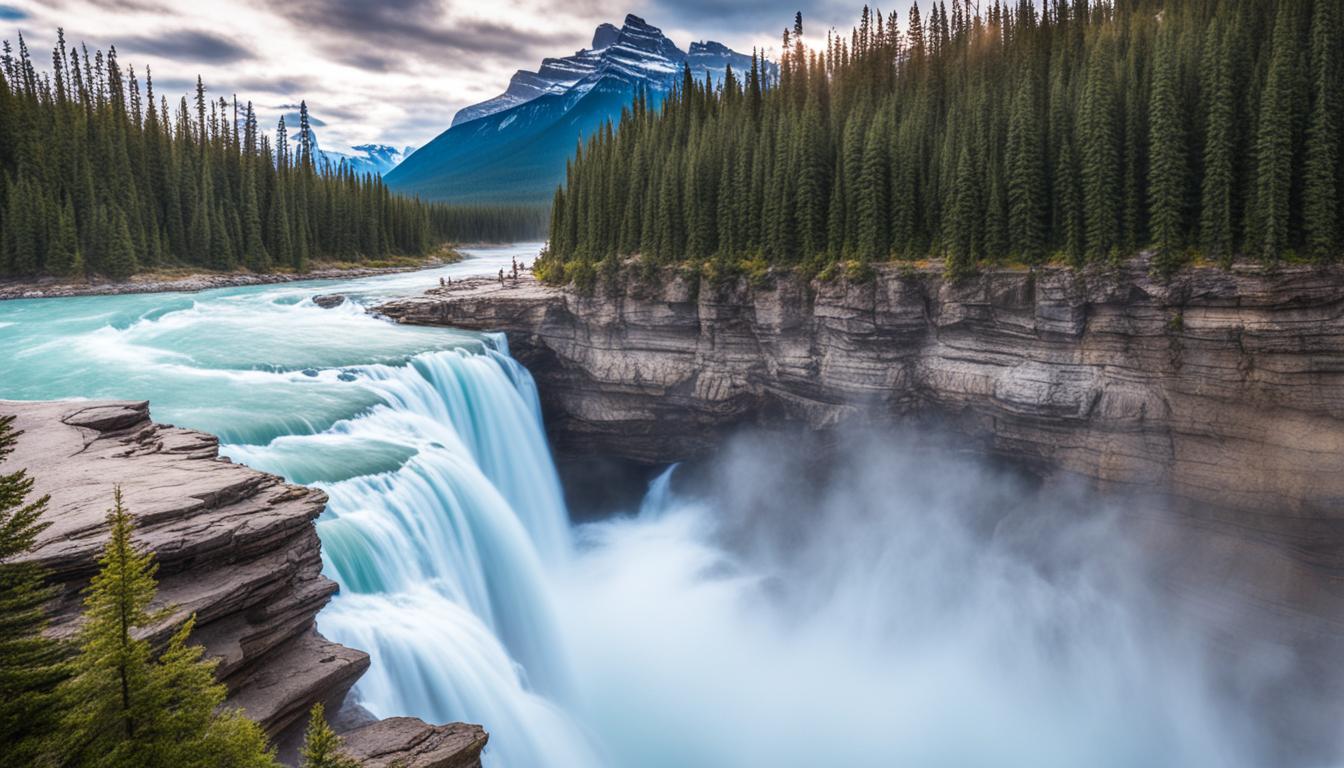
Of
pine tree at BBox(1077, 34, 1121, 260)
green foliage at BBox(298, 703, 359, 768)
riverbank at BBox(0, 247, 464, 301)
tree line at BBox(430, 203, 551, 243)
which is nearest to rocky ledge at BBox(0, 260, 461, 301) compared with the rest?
riverbank at BBox(0, 247, 464, 301)

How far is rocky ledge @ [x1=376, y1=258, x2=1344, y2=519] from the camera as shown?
88.4 ft

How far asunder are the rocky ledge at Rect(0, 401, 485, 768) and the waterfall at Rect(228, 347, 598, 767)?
4.03 meters

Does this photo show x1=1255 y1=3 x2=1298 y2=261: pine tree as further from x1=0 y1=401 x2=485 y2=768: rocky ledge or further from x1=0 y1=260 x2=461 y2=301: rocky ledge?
x1=0 y1=260 x2=461 y2=301: rocky ledge

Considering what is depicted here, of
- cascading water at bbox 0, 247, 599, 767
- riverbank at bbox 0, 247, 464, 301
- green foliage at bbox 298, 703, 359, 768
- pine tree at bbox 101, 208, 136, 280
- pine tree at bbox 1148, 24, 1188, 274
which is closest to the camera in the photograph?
green foliage at bbox 298, 703, 359, 768

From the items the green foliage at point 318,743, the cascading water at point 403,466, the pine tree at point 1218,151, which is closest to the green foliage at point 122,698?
the green foliage at point 318,743

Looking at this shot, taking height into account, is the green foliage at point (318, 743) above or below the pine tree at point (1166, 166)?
below

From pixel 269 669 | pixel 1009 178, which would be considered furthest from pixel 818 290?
pixel 269 669

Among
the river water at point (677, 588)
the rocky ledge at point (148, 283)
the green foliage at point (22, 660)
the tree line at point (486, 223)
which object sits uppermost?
the tree line at point (486, 223)

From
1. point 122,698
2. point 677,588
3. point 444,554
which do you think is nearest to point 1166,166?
point 677,588

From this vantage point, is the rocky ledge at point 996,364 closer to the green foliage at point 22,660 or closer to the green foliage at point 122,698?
the green foliage at point 122,698

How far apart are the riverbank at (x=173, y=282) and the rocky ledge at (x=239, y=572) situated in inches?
2495

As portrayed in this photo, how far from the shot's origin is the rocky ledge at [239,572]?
1224 centimetres

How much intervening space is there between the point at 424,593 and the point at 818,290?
75.9 ft

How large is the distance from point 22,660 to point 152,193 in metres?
94.6
